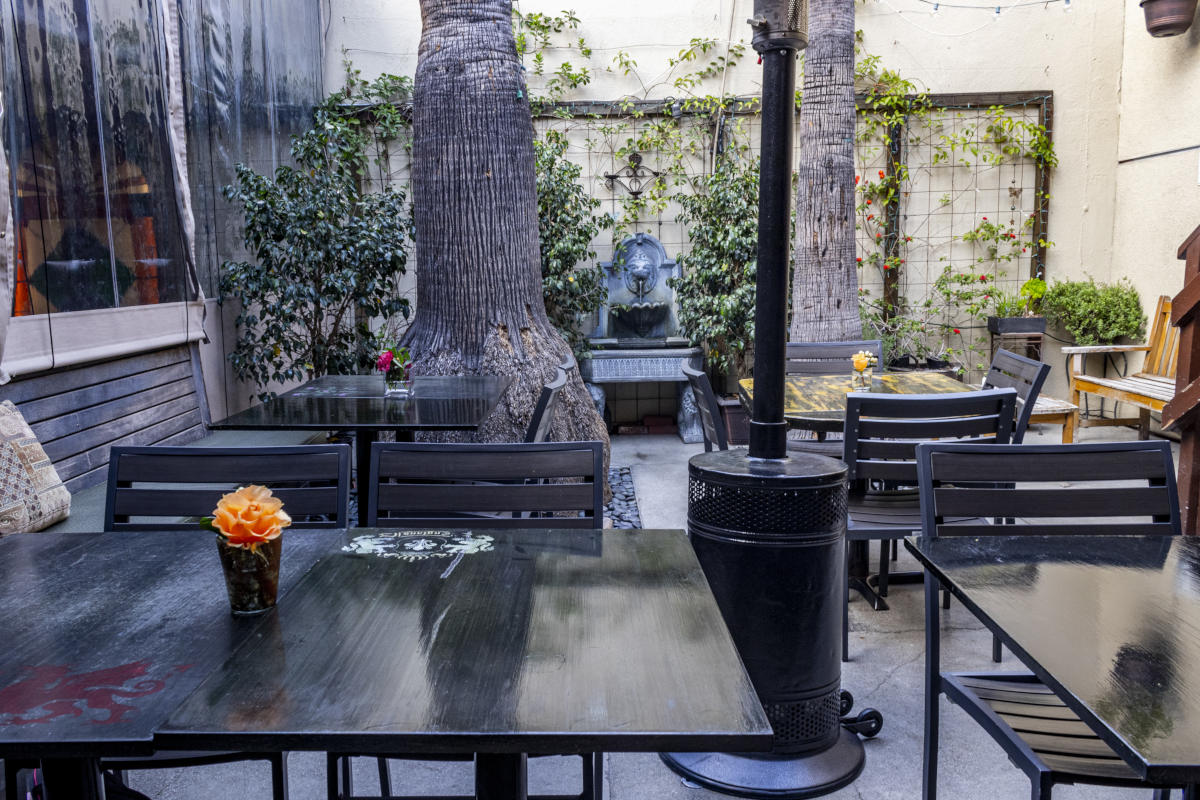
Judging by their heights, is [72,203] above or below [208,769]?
above

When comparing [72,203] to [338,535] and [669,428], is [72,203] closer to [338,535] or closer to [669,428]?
[338,535]

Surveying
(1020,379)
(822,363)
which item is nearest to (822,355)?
(822,363)

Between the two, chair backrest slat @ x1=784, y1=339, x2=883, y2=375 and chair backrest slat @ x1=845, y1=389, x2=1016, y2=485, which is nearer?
chair backrest slat @ x1=845, y1=389, x2=1016, y2=485

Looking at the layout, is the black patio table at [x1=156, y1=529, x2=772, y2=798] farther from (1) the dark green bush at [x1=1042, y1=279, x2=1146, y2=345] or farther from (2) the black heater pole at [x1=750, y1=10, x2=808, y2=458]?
(1) the dark green bush at [x1=1042, y1=279, x2=1146, y2=345]

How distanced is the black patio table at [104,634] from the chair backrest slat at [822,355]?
2984mm

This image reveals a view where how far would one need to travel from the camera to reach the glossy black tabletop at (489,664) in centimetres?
101

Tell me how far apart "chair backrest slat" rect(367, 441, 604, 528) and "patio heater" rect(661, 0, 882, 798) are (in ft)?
1.17

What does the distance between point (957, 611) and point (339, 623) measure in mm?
2621

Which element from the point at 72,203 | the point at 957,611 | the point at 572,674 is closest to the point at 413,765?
the point at 572,674

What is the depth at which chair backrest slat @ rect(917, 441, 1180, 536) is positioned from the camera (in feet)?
6.50

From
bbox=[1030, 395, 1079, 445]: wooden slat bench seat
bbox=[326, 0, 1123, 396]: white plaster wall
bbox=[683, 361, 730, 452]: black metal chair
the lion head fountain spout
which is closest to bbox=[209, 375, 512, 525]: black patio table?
bbox=[683, 361, 730, 452]: black metal chair

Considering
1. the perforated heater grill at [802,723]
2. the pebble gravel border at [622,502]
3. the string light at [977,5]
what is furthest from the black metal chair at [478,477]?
the string light at [977,5]

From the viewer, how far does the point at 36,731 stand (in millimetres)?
1031

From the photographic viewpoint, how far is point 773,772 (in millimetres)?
2174
